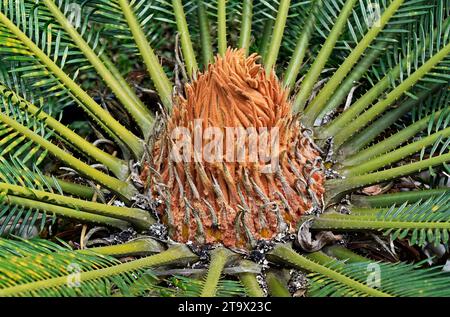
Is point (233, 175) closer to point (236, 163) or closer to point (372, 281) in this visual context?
point (236, 163)

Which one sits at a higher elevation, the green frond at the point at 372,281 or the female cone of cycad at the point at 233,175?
the female cone of cycad at the point at 233,175

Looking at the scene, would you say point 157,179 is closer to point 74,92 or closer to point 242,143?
point 242,143

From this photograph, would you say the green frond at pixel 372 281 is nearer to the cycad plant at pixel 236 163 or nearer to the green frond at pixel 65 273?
the cycad plant at pixel 236 163

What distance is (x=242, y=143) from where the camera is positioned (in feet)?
5.98

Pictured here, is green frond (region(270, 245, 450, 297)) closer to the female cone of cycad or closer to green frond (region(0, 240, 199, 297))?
the female cone of cycad

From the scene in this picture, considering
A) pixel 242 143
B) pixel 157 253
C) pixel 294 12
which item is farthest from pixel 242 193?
pixel 294 12

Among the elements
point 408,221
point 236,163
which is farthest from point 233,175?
point 408,221

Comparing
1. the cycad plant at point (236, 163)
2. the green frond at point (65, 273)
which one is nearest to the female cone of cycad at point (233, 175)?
the cycad plant at point (236, 163)

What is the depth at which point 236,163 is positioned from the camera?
183 centimetres

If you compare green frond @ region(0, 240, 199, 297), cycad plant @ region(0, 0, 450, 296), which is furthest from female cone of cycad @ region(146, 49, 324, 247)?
green frond @ region(0, 240, 199, 297)

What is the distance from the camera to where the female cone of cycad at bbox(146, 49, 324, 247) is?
182cm

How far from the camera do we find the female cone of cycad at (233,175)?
71.7 inches
